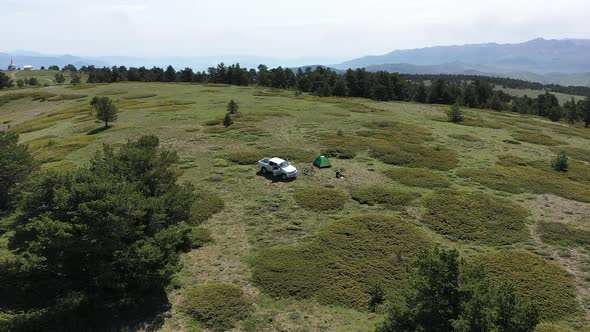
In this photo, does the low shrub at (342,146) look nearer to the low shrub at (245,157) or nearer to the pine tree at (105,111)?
the low shrub at (245,157)

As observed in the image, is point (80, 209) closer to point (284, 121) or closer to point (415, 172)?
point (415, 172)

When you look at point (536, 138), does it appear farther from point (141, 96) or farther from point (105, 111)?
point (141, 96)

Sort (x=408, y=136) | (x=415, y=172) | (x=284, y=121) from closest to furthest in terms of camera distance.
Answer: (x=415, y=172) < (x=408, y=136) < (x=284, y=121)

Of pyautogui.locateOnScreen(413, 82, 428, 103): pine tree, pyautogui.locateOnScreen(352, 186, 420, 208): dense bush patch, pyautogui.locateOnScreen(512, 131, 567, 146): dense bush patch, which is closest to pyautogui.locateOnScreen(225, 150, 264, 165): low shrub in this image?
pyautogui.locateOnScreen(352, 186, 420, 208): dense bush patch

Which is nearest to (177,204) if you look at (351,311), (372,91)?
(351,311)

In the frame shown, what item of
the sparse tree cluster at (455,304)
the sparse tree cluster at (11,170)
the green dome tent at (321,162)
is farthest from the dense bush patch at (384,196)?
the sparse tree cluster at (11,170)
